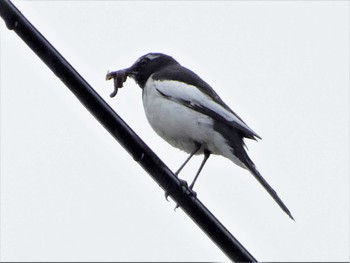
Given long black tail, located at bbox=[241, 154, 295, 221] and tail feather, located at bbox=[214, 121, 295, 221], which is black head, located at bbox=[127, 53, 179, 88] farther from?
long black tail, located at bbox=[241, 154, 295, 221]

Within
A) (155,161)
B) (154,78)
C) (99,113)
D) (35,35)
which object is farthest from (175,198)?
(154,78)

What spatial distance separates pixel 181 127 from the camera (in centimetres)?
731

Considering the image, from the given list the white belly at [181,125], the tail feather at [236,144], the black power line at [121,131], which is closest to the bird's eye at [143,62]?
the white belly at [181,125]

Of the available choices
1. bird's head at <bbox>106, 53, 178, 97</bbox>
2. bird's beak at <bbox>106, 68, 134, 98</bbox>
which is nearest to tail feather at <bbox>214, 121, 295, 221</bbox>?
bird's beak at <bbox>106, 68, 134, 98</bbox>

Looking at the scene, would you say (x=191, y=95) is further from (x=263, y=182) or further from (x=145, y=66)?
(x=263, y=182)

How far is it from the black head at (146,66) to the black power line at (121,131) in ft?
11.6

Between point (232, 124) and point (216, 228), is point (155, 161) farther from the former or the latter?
point (232, 124)

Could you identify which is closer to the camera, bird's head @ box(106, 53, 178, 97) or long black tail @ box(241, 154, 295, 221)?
long black tail @ box(241, 154, 295, 221)

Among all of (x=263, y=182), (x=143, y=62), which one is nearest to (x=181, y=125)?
(x=263, y=182)

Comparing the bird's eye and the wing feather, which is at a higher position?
the bird's eye

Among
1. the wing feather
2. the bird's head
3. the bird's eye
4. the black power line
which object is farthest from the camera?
the bird's eye

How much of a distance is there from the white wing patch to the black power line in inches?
90.0

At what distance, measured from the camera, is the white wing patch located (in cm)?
710

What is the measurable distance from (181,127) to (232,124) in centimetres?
57
